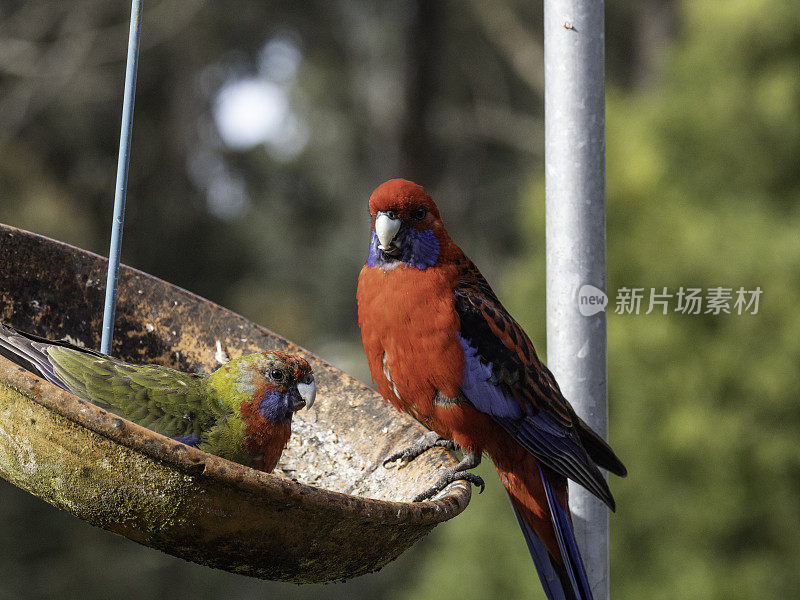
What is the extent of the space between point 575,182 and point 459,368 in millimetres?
397

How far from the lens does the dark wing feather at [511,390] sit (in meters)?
1.51

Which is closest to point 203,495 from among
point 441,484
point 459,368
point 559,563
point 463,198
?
point 441,484

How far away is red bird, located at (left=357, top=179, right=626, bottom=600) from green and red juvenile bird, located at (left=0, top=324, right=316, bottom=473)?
0.26 m

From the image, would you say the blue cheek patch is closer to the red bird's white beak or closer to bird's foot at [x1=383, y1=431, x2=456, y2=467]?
the red bird's white beak

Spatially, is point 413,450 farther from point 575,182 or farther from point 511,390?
point 575,182

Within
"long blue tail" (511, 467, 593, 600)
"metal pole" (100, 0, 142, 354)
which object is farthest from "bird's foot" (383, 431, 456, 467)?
"metal pole" (100, 0, 142, 354)

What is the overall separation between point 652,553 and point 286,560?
83.7 inches

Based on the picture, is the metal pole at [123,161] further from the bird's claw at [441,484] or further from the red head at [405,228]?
the bird's claw at [441,484]

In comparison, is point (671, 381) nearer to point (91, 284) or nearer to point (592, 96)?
point (592, 96)

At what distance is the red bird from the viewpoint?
1.52 meters

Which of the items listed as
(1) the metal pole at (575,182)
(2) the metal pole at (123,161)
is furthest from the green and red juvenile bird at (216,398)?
(1) the metal pole at (575,182)

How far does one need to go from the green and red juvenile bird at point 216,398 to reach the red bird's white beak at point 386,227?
12.1 inches

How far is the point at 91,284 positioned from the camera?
4.84 ft

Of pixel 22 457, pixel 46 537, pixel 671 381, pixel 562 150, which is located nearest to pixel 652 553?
pixel 671 381
